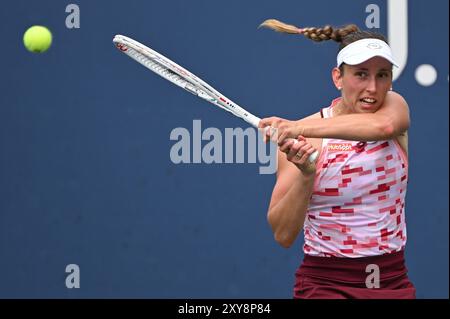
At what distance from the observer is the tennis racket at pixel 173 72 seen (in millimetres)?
4105

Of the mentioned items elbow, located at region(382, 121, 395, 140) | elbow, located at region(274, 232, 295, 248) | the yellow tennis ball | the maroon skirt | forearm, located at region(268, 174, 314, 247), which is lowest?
the maroon skirt

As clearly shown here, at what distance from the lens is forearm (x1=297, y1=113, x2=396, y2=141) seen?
3.68m

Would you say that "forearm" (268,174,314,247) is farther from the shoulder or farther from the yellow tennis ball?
the yellow tennis ball

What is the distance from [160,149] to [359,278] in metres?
1.84

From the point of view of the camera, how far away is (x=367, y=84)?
12.6 ft

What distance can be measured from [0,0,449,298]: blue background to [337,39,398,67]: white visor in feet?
5.01

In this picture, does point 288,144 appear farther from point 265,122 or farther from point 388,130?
point 388,130

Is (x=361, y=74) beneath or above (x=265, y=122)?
above

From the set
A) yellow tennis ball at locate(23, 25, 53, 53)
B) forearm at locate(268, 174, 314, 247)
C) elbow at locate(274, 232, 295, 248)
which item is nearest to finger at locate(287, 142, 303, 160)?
forearm at locate(268, 174, 314, 247)

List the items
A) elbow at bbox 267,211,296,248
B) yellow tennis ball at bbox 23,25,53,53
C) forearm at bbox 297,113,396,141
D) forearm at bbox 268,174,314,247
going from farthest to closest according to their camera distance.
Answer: yellow tennis ball at bbox 23,25,53,53, elbow at bbox 267,211,296,248, forearm at bbox 268,174,314,247, forearm at bbox 297,113,396,141

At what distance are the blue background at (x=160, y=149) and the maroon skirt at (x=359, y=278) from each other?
155 cm

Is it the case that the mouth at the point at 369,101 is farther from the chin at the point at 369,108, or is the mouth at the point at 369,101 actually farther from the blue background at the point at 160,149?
the blue background at the point at 160,149

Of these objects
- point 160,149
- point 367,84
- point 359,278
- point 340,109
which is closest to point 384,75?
point 367,84
